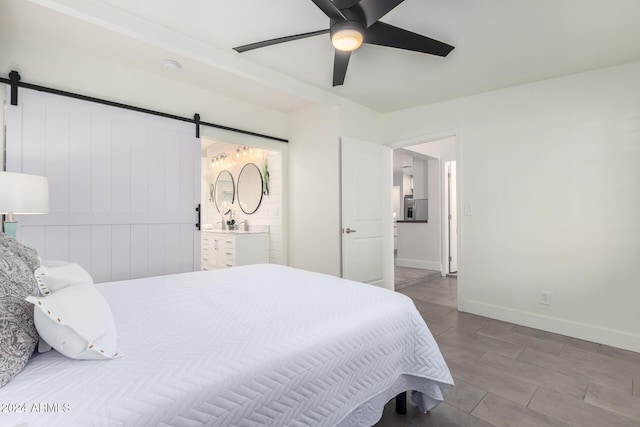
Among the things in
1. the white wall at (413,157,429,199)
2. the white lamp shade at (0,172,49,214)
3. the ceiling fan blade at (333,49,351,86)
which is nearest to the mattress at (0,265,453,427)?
the white lamp shade at (0,172,49,214)

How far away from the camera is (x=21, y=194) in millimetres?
1890

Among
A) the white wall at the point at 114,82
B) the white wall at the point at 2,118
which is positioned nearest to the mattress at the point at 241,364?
the white wall at the point at 2,118

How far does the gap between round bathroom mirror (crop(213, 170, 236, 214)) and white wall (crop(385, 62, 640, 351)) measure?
3599 millimetres

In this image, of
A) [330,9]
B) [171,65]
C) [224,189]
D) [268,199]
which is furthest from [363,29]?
[224,189]

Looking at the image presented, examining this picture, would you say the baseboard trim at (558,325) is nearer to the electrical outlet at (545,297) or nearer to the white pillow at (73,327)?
the electrical outlet at (545,297)

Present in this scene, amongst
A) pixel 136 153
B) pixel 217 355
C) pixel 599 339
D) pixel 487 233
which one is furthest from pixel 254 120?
pixel 599 339

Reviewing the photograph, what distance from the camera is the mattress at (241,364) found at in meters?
0.79

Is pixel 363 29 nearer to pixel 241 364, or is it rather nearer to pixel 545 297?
pixel 241 364

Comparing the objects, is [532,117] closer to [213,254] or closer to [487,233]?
[487,233]

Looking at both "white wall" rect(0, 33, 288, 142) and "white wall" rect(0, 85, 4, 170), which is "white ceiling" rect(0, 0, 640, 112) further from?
"white wall" rect(0, 85, 4, 170)

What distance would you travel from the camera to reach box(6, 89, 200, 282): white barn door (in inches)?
94.0

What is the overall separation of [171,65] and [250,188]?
92.1 inches

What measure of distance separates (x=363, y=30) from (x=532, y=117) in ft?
7.45

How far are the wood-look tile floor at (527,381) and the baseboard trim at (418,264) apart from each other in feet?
8.54
